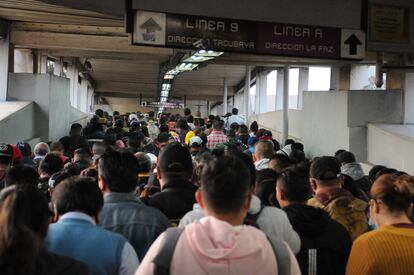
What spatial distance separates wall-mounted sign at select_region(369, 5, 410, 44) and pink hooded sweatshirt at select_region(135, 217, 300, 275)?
7.60 metres

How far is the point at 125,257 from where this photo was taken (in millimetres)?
2789

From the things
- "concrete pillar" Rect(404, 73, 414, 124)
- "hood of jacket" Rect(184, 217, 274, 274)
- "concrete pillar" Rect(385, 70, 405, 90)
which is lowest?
"hood of jacket" Rect(184, 217, 274, 274)

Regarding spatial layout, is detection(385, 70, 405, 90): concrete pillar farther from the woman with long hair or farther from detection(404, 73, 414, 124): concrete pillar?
the woman with long hair

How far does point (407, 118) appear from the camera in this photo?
474 inches

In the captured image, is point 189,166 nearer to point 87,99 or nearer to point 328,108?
point 328,108

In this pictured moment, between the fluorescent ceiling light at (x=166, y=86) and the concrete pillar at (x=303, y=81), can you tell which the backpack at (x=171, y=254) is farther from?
the fluorescent ceiling light at (x=166, y=86)

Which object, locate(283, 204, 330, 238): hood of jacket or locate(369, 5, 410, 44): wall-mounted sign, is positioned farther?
locate(369, 5, 410, 44): wall-mounted sign

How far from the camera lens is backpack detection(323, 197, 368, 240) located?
4.14 m

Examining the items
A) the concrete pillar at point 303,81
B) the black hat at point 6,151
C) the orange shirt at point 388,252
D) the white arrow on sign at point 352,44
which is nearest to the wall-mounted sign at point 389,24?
the white arrow on sign at point 352,44

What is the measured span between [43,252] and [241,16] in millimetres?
6488

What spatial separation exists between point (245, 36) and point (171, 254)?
624 cm

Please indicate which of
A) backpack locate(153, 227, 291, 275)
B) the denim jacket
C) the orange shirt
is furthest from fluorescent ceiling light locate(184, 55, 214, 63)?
backpack locate(153, 227, 291, 275)

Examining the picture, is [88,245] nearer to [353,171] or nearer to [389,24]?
[353,171]

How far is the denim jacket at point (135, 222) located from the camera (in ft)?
10.5
